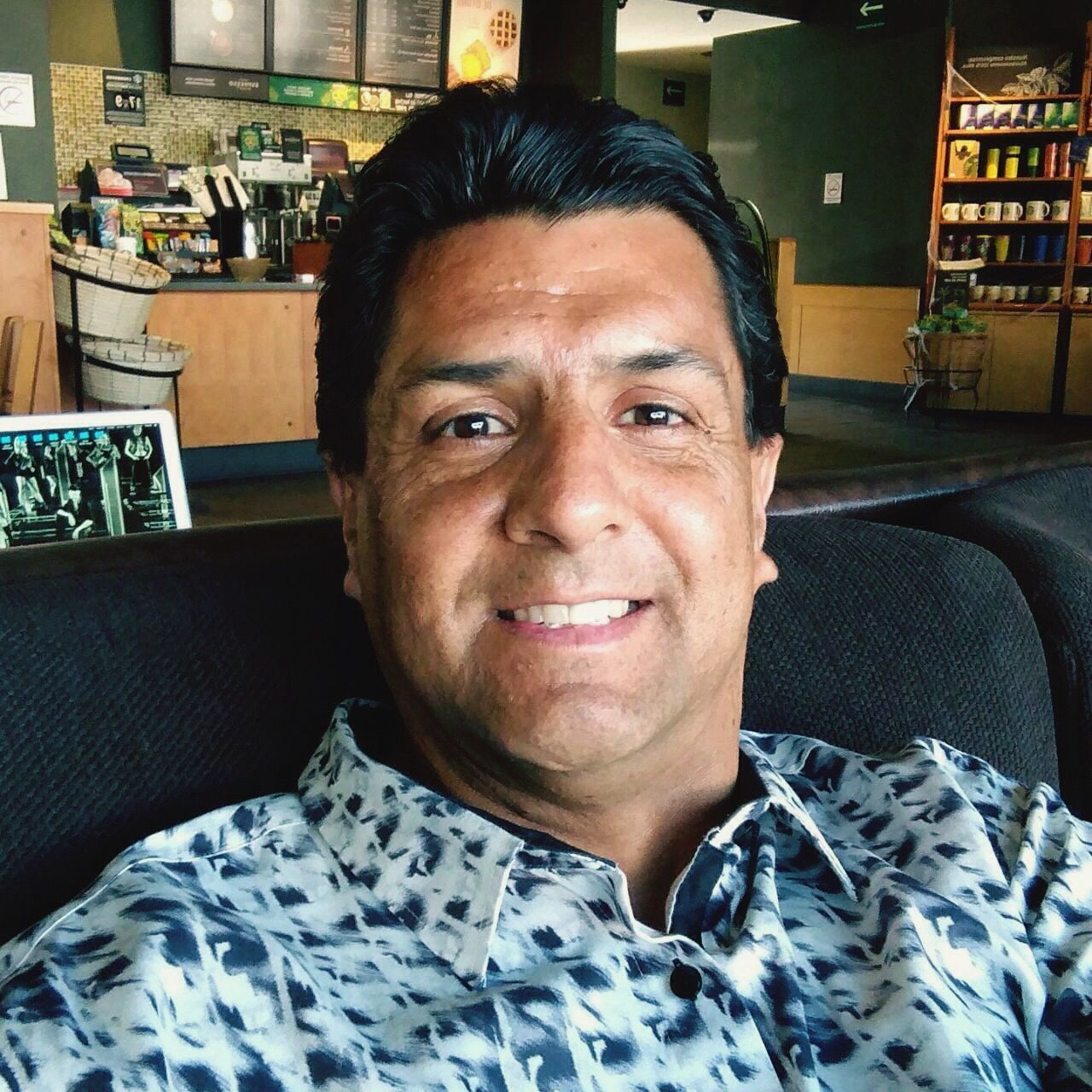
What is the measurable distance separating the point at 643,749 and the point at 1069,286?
9657 millimetres

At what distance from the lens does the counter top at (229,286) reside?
6.04m

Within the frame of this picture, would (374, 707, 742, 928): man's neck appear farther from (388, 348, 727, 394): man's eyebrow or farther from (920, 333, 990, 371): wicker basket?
(920, 333, 990, 371): wicker basket

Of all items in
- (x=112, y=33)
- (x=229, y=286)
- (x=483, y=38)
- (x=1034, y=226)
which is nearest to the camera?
(x=229, y=286)

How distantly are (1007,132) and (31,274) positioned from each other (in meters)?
7.69

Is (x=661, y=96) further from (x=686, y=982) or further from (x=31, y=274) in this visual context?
(x=686, y=982)

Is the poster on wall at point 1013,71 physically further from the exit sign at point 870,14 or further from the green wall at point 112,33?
the green wall at point 112,33

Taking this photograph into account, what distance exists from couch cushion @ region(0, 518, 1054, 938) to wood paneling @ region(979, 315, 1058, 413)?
879 centimetres

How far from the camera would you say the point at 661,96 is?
45.5ft

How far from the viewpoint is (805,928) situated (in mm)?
996

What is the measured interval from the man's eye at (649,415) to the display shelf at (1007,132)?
9686mm

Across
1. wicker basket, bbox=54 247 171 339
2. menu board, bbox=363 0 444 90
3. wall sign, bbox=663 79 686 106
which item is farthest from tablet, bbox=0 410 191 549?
wall sign, bbox=663 79 686 106

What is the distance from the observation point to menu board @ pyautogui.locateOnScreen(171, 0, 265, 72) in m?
7.10

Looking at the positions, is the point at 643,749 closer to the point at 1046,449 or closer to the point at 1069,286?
the point at 1046,449

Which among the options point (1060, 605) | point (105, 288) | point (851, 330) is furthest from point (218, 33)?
point (1060, 605)
